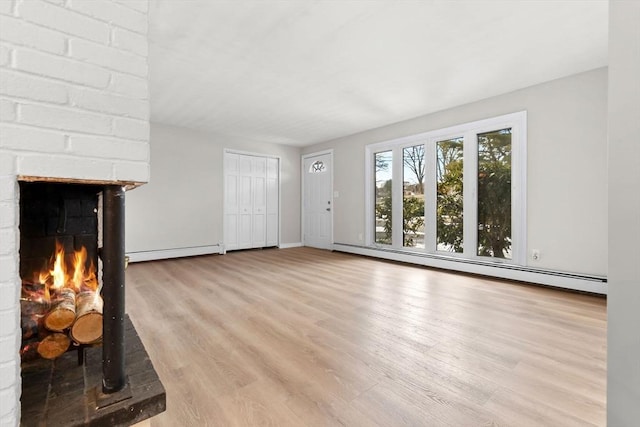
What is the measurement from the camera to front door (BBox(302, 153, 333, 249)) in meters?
6.50

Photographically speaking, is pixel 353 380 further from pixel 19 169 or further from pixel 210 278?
pixel 210 278

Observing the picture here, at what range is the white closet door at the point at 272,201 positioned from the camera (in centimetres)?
665

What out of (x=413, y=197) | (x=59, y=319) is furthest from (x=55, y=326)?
(x=413, y=197)

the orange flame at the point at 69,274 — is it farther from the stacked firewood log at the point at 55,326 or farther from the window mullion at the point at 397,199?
the window mullion at the point at 397,199

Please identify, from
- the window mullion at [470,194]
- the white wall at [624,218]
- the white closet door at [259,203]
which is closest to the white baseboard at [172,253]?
the white closet door at [259,203]

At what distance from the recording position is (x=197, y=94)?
3.85 meters

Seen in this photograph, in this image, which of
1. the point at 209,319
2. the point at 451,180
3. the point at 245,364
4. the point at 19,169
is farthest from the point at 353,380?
the point at 451,180

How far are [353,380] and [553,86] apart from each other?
3.94 m

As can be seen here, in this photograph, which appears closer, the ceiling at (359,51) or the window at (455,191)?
the ceiling at (359,51)

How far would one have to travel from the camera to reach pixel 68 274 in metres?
Answer: 1.54

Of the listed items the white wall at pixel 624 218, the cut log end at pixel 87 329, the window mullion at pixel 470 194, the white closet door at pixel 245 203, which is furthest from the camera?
the white closet door at pixel 245 203

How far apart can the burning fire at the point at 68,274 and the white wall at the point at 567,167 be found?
440cm

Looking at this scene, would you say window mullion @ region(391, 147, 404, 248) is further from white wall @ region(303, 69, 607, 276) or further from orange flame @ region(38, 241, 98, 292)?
orange flame @ region(38, 241, 98, 292)

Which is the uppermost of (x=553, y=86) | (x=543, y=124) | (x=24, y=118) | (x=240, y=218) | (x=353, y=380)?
(x=553, y=86)
